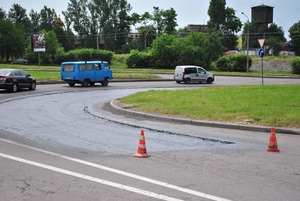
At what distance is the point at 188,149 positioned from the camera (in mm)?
9383

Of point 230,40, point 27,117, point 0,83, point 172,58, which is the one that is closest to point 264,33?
point 230,40

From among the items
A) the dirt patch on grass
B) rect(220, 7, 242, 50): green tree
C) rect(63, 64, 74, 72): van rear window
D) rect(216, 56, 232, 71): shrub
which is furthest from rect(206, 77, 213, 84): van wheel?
rect(220, 7, 242, 50): green tree

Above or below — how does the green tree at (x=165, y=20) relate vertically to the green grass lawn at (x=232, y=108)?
above

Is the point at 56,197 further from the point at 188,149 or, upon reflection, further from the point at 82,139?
the point at 82,139

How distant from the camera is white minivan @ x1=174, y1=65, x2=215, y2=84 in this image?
41656 millimetres

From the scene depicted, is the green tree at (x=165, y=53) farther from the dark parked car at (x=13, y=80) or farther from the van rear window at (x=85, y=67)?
the dark parked car at (x=13, y=80)

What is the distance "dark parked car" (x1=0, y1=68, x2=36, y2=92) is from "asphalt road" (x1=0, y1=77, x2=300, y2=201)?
14125 mm

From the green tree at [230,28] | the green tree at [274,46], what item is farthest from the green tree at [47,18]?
the green tree at [274,46]

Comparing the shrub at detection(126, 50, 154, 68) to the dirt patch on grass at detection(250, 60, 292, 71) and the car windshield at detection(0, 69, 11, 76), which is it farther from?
the car windshield at detection(0, 69, 11, 76)

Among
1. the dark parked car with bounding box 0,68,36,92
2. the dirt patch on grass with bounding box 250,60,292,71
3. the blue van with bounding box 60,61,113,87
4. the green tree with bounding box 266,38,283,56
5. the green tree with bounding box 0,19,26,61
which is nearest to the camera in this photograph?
the dark parked car with bounding box 0,68,36,92

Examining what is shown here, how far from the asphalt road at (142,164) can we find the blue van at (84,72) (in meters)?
21.4

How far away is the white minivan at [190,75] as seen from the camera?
137 ft

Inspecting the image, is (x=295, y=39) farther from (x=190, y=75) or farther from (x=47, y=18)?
(x=190, y=75)

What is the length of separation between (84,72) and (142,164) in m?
27.9
